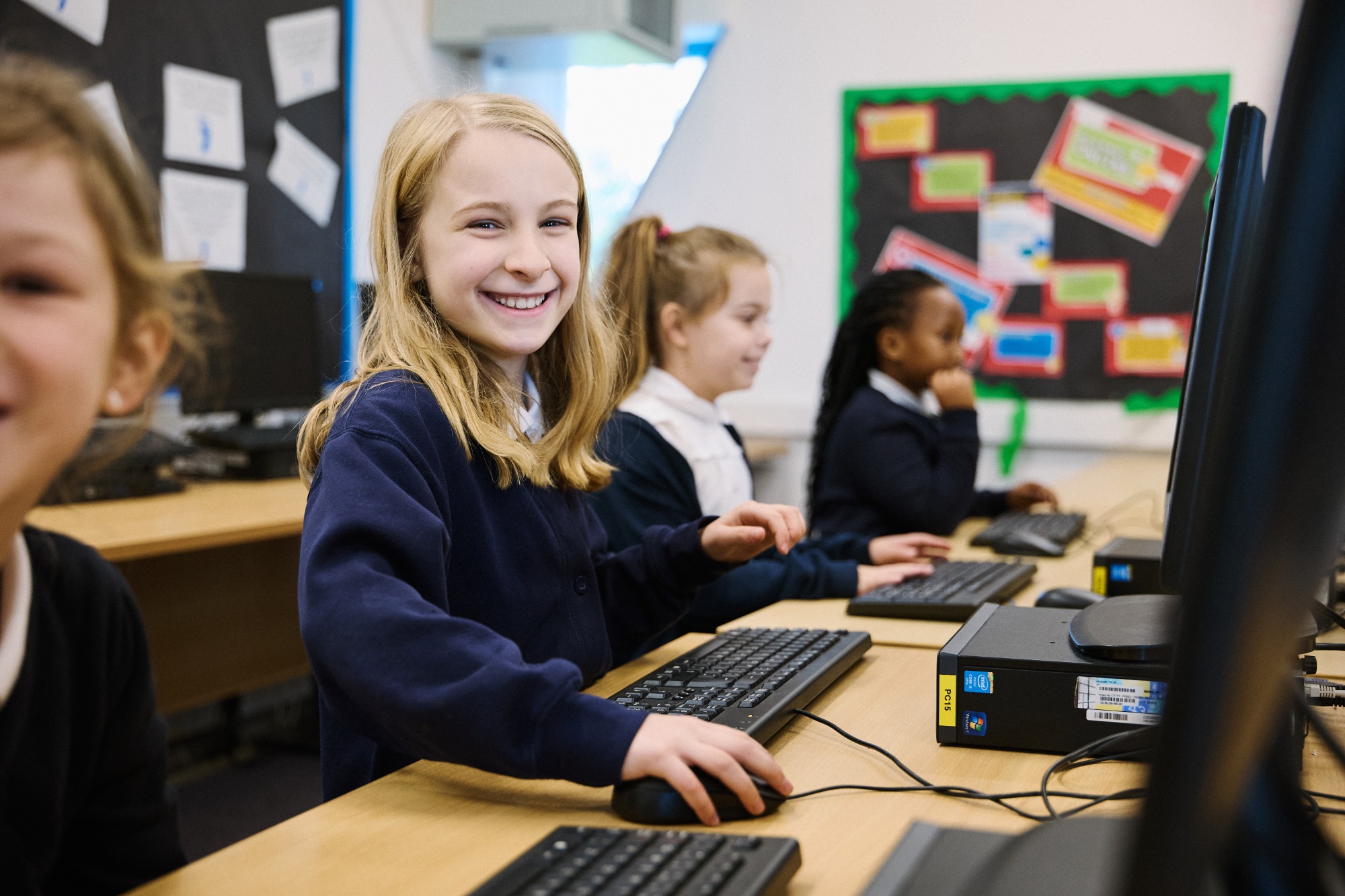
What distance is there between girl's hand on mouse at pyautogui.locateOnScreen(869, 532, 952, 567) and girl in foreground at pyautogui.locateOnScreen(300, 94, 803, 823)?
23.0 inches

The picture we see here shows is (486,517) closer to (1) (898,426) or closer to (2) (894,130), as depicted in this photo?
(1) (898,426)

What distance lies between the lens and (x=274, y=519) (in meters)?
1.89

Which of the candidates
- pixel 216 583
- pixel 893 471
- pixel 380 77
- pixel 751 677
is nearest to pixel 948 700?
pixel 751 677

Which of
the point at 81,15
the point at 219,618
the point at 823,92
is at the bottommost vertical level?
the point at 219,618

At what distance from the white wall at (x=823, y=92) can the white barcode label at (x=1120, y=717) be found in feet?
9.12

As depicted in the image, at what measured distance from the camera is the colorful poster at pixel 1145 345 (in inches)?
131

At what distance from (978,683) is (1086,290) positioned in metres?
2.87

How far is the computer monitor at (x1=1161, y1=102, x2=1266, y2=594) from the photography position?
31.5 inches

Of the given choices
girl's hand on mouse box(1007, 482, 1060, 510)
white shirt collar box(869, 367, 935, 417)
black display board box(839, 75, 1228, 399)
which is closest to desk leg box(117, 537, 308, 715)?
white shirt collar box(869, 367, 935, 417)

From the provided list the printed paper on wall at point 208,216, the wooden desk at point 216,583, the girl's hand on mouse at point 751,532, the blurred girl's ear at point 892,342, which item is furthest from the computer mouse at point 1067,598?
the printed paper on wall at point 208,216

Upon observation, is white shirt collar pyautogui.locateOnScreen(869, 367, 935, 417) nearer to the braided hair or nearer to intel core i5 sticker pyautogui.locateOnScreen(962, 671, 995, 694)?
the braided hair

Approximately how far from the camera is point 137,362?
485 mm

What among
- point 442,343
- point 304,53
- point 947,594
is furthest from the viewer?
point 304,53

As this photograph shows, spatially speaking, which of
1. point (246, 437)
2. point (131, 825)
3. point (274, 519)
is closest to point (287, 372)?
point (246, 437)
